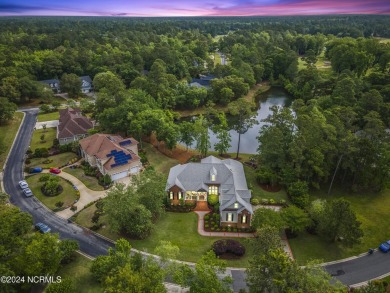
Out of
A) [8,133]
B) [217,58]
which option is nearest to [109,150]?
[8,133]

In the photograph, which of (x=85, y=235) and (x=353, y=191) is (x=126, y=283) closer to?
(x=85, y=235)

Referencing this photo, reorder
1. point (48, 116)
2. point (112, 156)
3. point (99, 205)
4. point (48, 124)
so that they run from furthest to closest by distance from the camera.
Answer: point (48, 116) → point (48, 124) → point (112, 156) → point (99, 205)

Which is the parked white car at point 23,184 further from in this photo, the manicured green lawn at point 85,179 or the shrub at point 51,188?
the manicured green lawn at point 85,179

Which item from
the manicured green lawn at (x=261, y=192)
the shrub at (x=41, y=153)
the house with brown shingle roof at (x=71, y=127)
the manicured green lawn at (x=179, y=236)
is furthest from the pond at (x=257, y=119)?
the shrub at (x=41, y=153)

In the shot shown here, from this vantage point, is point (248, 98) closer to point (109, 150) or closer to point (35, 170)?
point (109, 150)

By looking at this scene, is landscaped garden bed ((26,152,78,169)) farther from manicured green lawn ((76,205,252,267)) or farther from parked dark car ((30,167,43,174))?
manicured green lawn ((76,205,252,267))
